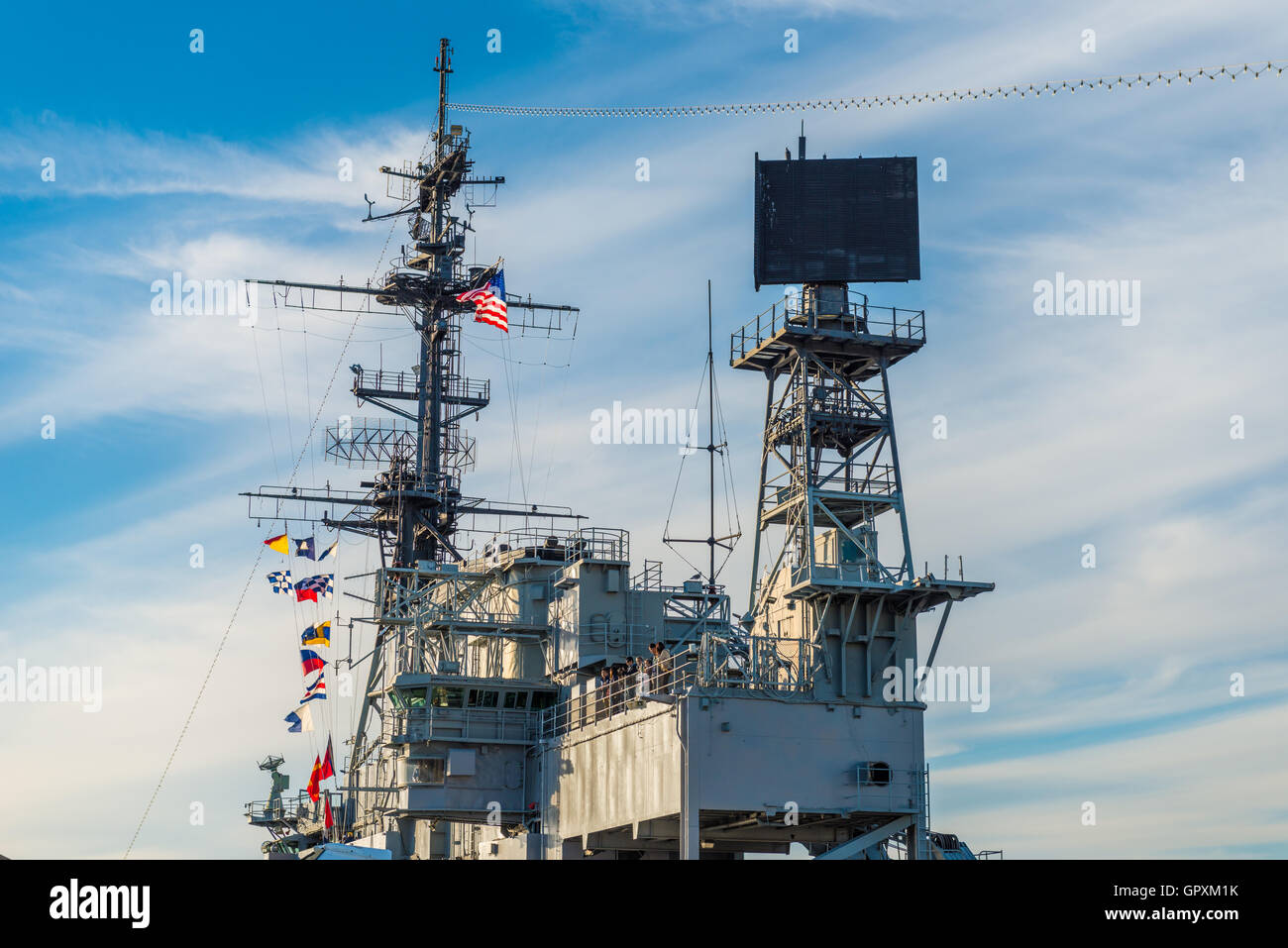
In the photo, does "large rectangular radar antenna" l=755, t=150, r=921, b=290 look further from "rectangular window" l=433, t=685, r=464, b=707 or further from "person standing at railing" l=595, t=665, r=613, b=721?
"rectangular window" l=433, t=685, r=464, b=707

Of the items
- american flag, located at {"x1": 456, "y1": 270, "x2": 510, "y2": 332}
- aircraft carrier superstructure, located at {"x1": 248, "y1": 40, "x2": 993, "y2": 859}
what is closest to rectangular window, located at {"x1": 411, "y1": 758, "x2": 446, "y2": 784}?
aircraft carrier superstructure, located at {"x1": 248, "y1": 40, "x2": 993, "y2": 859}

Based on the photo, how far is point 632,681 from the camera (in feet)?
160

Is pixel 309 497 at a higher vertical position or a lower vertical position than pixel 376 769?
higher

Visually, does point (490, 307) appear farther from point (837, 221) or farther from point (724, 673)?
point (724, 673)

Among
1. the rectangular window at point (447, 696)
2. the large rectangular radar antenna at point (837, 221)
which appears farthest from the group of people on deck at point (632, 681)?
the large rectangular radar antenna at point (837, 221)

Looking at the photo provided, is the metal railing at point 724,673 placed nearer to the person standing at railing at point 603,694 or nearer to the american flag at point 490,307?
the person standing at railing at point 603,694

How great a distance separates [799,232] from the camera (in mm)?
50562

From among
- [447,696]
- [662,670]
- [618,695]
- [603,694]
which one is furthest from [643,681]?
[447,696]

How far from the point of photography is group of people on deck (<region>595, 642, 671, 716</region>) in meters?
45.4
